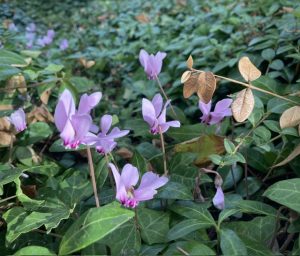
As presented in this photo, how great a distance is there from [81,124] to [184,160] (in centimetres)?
55

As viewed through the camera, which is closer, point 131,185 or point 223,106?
point 131,185

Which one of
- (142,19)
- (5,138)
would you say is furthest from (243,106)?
(142,19)

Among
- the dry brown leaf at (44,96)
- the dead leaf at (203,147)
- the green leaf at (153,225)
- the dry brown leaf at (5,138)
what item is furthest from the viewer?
the dry brown leaf at (44,96)

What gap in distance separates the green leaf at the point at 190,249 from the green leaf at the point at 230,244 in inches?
1.4

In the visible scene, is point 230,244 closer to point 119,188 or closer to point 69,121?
point 119,188

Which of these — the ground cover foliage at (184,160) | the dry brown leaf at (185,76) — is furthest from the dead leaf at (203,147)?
the dry brown leaf at (185,76)

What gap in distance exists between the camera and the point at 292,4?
8.87 feet

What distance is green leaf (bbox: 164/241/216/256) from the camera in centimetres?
101

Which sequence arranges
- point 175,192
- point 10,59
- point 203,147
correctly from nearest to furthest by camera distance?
1. point 175,192
2. point 203,147
3. point 10,59

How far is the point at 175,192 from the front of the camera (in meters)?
1.33

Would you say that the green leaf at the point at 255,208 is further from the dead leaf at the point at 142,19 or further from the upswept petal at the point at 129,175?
the dead leaf at the point at 142,19

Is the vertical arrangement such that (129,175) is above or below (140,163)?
above

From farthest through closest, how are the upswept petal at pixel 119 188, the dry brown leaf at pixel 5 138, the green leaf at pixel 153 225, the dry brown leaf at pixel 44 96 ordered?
the dry brown leaf at pixel 44 96 < the dry brown leaf at pixel 5 138 < the green leaf at pixel 153 225 < the upswept petal at pixel 119 188

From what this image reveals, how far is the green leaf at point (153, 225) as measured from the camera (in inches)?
47.8
